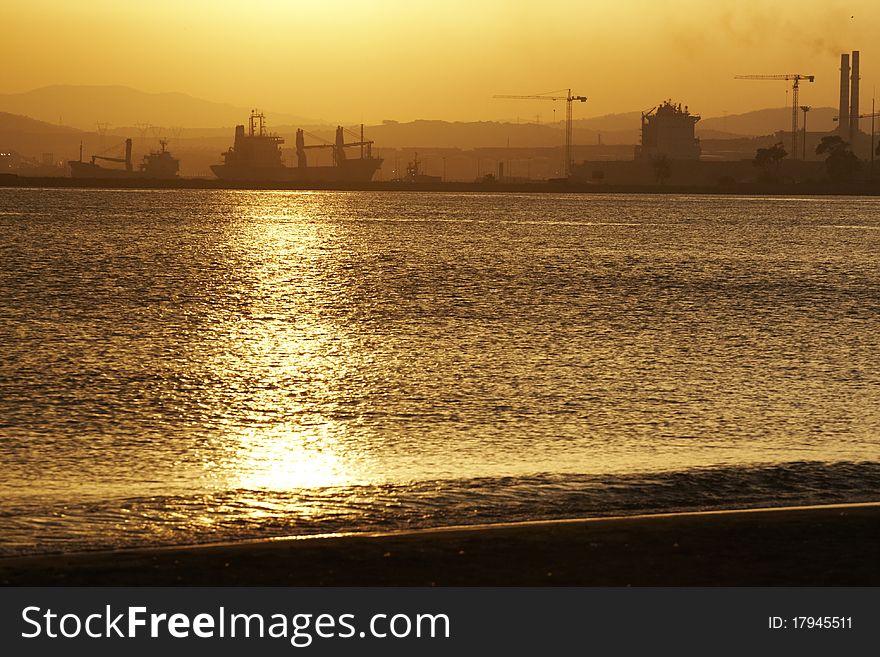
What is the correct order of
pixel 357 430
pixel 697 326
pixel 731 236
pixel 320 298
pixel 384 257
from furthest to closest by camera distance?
pixel 731 236 < pixel 384 257 < pixel 320 298 < pixel 697 326 < pixel 357 430

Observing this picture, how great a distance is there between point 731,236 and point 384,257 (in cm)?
4254

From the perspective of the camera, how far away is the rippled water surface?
540 inches

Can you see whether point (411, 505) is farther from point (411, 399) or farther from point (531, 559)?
point (411, 399)

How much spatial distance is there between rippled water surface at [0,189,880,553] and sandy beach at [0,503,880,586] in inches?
104

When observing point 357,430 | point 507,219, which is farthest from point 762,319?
point 507,219

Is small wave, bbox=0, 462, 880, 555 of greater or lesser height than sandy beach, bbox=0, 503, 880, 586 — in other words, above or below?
below

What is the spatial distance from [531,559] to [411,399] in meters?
14.5

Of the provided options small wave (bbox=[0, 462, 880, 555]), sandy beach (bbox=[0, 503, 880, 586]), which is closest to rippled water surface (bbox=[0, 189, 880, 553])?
small wave (bbox=[0, 462, 880, 555])

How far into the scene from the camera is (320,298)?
50.4 meters

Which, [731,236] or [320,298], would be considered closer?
[320,298]

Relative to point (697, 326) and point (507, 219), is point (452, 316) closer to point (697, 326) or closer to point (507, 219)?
point (697, 326)

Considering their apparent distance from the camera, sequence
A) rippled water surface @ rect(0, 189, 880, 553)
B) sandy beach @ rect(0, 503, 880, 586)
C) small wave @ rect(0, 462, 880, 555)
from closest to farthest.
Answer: sandy beach @ rect(0, 503, 880, 586) → small wave @ rect(0, 462, 880, 555) → rippled water surface @ rect(0, 189, 880, 553)

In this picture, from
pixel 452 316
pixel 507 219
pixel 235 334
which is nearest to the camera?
pixel 235 334

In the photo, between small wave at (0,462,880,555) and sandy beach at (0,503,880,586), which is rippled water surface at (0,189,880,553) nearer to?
small wave at (0,462,880,555)
